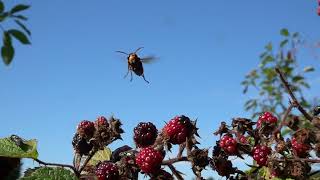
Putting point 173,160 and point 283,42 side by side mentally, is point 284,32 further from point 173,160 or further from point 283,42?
point 173,160

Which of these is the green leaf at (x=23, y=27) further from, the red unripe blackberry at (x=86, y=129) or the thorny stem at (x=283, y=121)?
the thorny stem at (x=283, y=121)

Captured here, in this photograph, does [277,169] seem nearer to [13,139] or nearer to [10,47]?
[13,139]

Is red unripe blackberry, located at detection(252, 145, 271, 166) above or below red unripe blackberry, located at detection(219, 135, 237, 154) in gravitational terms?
below

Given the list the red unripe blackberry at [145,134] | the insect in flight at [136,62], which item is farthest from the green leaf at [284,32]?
the red unripe blackberry at [145,134]

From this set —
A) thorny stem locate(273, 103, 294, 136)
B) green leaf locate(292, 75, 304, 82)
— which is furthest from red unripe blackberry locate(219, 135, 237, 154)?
green leaf locate(292, 75, 304, 82)

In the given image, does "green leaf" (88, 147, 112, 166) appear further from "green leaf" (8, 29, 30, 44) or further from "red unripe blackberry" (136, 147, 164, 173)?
"green leaf" (8, 29, 30, 44)

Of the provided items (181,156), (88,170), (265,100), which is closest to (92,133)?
(88,170)

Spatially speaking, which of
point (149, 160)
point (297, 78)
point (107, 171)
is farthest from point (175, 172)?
point (297, 78)
